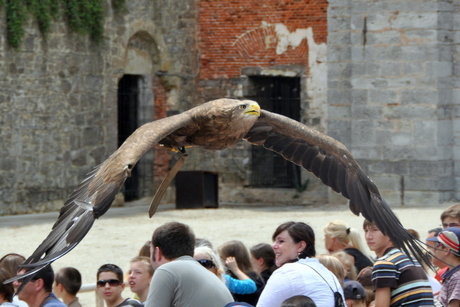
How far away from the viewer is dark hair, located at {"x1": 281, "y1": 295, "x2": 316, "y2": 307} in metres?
4.34

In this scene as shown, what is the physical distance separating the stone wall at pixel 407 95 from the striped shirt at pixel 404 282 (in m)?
10.9

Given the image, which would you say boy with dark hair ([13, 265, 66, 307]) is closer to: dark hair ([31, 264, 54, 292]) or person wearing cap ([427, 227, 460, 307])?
dark hair ([31, 264, 54, 292])

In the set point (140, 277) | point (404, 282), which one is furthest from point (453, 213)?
point (140, 277)

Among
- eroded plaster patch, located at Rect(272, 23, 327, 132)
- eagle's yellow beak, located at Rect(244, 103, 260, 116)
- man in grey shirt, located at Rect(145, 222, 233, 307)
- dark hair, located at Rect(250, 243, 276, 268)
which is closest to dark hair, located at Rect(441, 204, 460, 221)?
dark hair, located at Rect(250, 243, 276, 268)

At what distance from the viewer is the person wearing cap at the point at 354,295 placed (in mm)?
5598

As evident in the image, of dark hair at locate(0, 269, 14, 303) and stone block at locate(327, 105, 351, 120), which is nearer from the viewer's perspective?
dark hair at locate(0, 269, 14, 303)

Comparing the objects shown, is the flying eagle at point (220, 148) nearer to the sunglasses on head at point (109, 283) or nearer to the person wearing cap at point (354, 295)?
the person wearing cap at point (354, 295)

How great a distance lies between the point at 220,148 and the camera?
6715 mm

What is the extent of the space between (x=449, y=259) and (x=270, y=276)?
3.79ft

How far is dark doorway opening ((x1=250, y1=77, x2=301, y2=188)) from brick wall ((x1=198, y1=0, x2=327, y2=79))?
501 mm

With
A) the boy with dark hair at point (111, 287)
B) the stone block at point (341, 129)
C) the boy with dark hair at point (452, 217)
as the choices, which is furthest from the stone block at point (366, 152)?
the boy with dark hair at point (111, 287)

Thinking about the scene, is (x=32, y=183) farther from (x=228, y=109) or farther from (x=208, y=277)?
(x=208, y=277)

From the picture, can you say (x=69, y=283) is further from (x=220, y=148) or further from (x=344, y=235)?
(x=344, y=235)

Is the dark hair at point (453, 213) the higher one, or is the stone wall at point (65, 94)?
the stone wall at point (65, 94)
